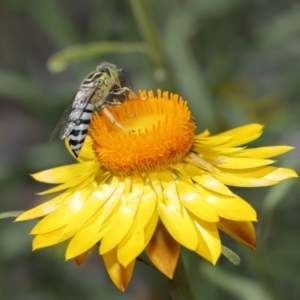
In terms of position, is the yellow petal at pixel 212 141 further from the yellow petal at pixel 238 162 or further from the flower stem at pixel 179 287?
the flower stem at pixel 179 287

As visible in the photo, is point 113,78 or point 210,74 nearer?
point 113,78

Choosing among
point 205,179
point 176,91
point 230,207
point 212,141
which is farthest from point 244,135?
point 176,91

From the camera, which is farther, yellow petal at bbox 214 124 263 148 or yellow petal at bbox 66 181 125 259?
yellow petal at bbox 214 124 263 148

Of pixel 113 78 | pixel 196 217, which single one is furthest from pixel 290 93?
pixel 196 217

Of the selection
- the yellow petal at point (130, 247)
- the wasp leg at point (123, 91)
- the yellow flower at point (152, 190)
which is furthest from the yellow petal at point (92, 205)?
the wasp leg at point (123, 91)

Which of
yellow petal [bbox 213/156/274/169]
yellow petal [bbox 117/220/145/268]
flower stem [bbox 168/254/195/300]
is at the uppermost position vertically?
yellow petal [bbox 213/156/274/169]

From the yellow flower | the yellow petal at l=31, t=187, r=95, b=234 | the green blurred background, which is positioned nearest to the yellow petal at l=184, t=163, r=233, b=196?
the yellow flower

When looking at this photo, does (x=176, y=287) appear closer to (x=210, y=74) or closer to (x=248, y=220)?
(x=248, y=220)

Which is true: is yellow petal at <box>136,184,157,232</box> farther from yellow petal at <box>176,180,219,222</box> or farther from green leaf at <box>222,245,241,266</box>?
green leaf at <box>222,245,241,266</box>
